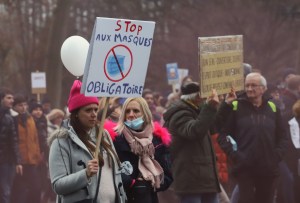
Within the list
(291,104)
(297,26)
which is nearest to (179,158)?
(291,104)

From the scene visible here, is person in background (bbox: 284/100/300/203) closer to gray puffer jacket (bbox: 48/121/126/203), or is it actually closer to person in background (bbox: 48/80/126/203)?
person in background (bbox: 48/80/126/203)

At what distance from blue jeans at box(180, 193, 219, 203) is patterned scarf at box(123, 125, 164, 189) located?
7.06 ft

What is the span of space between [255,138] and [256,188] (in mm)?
565

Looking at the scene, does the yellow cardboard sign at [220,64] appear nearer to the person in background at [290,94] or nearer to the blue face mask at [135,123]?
the blue face mask at [135,123]

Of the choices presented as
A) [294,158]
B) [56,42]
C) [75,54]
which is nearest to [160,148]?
[75,54]

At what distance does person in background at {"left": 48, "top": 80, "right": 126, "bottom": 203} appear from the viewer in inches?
291

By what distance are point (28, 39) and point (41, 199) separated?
2746 cm

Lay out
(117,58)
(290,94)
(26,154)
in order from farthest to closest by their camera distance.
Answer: (26,154) < (290,94) < (117,58)

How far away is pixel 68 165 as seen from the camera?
7.48 metres

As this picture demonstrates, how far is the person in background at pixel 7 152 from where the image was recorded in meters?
15.4

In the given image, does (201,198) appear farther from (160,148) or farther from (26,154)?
(26,154)

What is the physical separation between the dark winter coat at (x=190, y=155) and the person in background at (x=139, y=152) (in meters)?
1.96

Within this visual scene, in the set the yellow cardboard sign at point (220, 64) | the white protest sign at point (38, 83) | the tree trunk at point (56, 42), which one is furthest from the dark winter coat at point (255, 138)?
the tree trunk at point (56, 42)

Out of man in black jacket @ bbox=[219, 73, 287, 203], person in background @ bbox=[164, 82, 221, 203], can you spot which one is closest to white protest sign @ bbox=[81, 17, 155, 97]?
person in background @ bbox=[164, 82, 221, 203]
